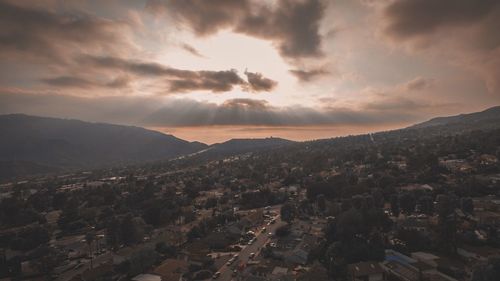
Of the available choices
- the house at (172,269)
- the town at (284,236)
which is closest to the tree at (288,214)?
the town at (284,236)

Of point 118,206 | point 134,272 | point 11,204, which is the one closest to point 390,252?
point 134,272

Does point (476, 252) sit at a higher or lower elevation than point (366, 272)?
higher

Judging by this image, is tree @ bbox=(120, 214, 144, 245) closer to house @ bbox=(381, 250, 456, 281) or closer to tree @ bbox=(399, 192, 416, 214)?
house @ bbox=(381, 250, 456, 281)

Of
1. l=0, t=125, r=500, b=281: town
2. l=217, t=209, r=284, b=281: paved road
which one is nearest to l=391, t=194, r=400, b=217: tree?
l=0, t=125, r=500, b=281: town

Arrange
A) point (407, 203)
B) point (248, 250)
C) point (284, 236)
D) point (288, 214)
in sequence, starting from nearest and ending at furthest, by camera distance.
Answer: point (248, 250), point (284, 236), point (407, 203), point (288, 214)

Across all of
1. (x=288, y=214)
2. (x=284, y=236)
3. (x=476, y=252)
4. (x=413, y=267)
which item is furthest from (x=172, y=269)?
(x=476, y=252)

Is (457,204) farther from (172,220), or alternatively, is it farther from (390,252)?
(172,220)

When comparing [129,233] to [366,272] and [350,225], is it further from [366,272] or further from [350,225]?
[366,272]

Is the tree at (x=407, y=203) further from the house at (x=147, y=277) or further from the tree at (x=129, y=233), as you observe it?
the tree at (x=129, y=233)
